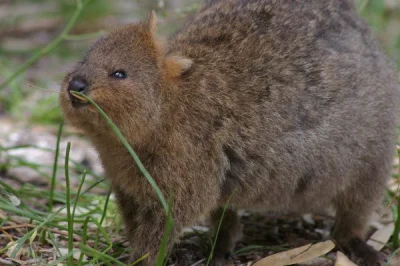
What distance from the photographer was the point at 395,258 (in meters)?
5.17

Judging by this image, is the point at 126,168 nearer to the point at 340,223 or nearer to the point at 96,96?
the point at 96,96

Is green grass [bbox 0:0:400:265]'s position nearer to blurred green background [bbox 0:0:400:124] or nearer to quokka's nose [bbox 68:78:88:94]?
blurred green background [bbox 0:0:400:124]

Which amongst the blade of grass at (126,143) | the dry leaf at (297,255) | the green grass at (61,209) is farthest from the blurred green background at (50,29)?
the blade of grass at (126,143)

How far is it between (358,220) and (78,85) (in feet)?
8.15

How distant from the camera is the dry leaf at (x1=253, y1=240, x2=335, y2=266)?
4703mm

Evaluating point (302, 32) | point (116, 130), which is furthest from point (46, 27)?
point (116, 130)

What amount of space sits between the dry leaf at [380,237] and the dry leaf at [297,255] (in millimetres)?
883

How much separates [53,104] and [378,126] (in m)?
4.25

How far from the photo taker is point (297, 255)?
4.76 meters

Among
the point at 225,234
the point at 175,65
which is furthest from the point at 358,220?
the point at 175,65

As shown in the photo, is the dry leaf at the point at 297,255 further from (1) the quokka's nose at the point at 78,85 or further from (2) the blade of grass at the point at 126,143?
(1) the quokka's nose at the point at 78,85

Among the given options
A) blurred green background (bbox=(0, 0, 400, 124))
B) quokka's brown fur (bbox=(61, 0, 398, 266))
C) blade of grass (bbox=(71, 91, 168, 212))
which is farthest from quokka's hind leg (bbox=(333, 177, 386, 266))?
blurred green background (bbox=(0, 0, 400, 124))

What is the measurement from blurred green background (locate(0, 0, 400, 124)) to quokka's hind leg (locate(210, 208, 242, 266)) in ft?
12.1

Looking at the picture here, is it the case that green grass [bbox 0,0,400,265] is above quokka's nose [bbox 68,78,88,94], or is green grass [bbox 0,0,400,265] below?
below
